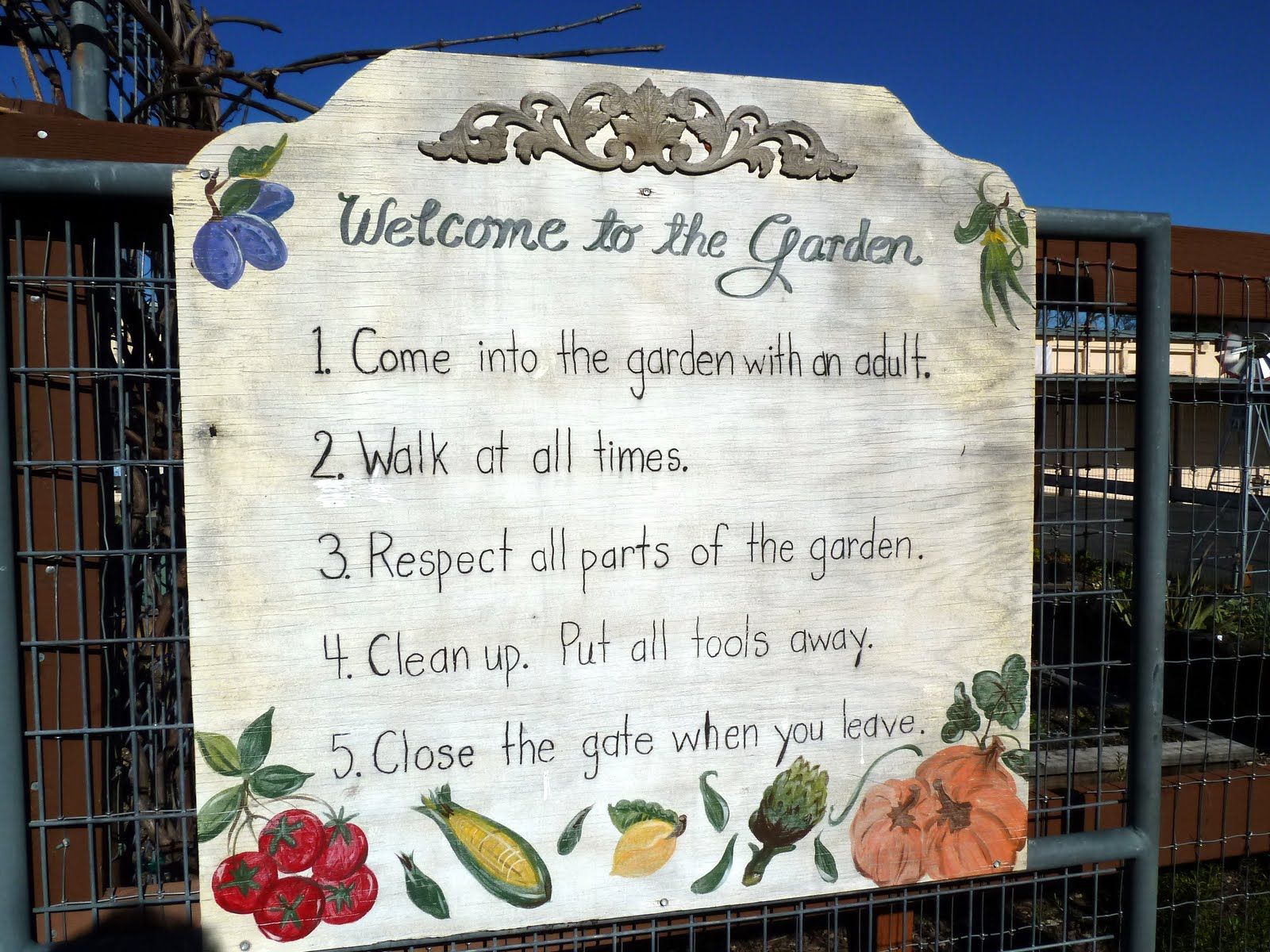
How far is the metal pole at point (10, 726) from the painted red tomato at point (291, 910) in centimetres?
40

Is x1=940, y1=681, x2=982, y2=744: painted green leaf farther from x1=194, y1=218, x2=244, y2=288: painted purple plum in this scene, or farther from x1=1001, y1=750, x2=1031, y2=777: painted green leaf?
x1=194, y1=218, x2=244, y2=288: painted purple plum

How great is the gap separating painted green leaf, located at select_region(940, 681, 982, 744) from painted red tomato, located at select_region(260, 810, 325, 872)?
1.25 metres

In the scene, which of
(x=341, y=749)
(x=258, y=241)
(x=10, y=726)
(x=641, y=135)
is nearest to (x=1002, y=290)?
(x=641, y=135)

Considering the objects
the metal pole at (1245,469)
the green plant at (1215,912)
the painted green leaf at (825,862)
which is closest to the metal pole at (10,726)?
the painted green leaf at (825,862)

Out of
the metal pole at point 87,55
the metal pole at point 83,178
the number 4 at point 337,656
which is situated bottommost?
the number 4 at point 337,656

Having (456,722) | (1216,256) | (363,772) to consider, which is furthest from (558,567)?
(1216,256)

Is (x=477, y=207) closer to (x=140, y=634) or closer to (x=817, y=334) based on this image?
(x=817, y=334)

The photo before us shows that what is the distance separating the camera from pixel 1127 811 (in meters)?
1.94

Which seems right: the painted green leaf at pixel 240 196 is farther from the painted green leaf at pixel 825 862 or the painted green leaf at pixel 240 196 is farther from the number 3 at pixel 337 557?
the painted green leaf at pixel 825 862

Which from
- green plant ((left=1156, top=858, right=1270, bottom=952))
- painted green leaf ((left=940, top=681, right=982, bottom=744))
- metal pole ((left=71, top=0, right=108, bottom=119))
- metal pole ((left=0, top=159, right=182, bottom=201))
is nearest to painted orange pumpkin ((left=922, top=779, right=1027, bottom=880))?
painted green leaf ((left=940, top=681, right=982, bottom=744))

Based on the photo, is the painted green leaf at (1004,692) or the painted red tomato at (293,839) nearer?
the painted red tomato at (293,839)

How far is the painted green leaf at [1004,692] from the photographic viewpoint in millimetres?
1785

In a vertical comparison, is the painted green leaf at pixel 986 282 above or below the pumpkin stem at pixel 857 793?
above

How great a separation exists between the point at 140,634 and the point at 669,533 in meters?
1.27
